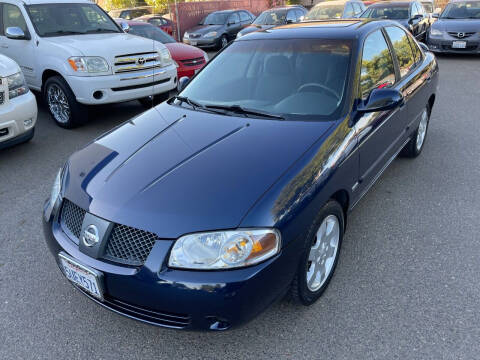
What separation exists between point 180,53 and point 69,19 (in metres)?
2.47

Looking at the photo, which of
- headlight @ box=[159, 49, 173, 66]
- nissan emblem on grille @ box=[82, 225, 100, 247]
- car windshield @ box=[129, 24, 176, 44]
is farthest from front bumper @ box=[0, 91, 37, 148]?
car windshield @ box=[129, 24, 176, 44]

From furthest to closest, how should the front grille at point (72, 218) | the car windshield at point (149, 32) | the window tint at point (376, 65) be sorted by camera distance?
the car windshield at point (149, 32) < the window tint at point (376, 65) < the front grille at point (72, 218)

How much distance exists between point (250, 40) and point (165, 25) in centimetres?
1471

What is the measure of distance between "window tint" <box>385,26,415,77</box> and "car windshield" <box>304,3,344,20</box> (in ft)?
28.4

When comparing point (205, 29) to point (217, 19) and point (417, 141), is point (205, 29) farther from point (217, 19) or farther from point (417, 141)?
point (417, 141)

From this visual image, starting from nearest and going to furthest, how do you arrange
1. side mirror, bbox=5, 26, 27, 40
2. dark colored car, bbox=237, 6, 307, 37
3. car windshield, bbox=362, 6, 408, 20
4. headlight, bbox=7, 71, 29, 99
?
headlight, bbox=7, 71, 29, 99 → side mirror, bbox=5, 26, 27, 40 → car windshield, bbox=362, 6, 408, 20 → dark colored car, bbox=237, 6, 307, 37

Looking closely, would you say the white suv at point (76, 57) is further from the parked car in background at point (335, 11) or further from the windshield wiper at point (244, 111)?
the parked car in background at point (335, 11)

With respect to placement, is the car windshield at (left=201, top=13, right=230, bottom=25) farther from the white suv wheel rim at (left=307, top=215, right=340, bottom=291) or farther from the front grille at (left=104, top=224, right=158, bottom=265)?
the front grille at (left=104, top=224, right=158, bottom=265)

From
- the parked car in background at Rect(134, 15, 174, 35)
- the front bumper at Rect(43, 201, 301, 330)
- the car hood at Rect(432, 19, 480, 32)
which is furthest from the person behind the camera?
the parked car in background at Rect(134, 15, 174, 35)

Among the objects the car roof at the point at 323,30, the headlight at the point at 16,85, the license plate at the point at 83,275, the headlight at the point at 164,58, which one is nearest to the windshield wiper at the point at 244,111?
the car roof at the point at 323,30

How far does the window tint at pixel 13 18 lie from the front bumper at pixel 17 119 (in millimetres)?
1998

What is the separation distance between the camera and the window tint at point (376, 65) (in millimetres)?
3161

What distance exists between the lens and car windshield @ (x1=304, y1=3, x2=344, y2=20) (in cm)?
1231

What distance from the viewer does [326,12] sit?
12453 millimetres
